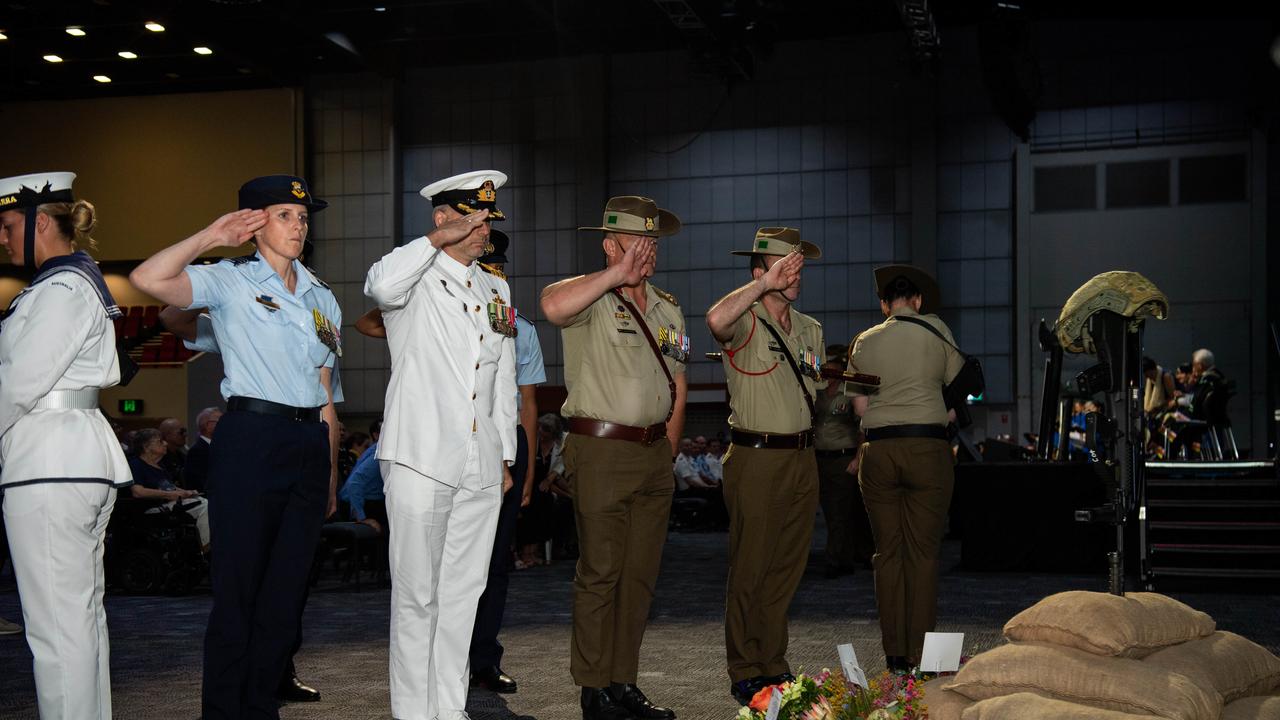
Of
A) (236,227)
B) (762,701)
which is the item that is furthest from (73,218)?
(762,701)

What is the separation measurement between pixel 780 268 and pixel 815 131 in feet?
61.7

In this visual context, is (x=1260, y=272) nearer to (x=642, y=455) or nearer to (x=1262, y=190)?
(x=1262, y=190)

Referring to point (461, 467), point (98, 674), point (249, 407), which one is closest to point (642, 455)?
point (461, 467)

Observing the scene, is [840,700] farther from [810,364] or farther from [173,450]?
[173,450]

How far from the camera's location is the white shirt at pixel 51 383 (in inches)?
130

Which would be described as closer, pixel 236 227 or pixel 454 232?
pixel 236 227

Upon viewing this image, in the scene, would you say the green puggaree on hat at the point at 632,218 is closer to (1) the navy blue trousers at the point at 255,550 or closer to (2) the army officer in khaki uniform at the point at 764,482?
Result: (2) the army officer in khaki uniform at the point at 764,482

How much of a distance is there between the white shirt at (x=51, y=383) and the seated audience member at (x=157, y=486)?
226 inches

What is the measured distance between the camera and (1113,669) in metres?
2.54

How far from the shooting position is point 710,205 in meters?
23.3

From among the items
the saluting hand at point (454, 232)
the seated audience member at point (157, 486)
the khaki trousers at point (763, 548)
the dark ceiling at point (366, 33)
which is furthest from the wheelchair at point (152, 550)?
the dark ceiling at point (366, 33)

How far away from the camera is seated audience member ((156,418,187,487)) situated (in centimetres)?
1084

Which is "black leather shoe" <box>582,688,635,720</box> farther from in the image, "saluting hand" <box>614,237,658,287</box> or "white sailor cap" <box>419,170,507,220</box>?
"white sailor cap" <box>419,170,507,220</box>

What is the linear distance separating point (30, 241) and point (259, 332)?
0.65 m
